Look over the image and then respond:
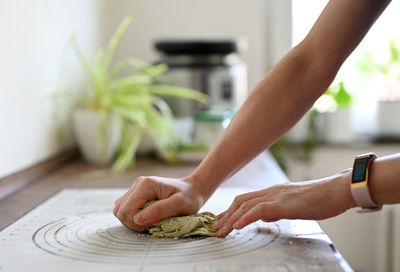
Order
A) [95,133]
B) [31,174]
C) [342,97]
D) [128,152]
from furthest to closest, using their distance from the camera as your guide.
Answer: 1. [342,97]
2. [95,133]
3. [128,152]
4. [31,174]

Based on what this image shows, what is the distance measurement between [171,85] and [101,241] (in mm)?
1304

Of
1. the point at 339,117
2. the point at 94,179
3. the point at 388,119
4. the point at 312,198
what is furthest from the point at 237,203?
the point at 388,119

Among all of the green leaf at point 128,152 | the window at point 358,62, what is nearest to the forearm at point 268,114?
the green leaf at point 128,152

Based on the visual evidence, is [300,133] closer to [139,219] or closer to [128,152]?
[128,152]

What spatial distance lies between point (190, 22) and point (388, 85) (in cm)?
99

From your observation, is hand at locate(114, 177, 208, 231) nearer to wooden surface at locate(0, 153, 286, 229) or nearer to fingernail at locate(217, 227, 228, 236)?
fingernail at locate(217, 227, 228, 236)

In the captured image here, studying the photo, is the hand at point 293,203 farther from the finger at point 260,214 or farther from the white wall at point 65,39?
the white wall at point 65,39

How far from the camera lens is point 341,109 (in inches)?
97.0

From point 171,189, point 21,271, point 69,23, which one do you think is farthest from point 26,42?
point 21,271

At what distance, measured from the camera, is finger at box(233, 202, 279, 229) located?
87 cm

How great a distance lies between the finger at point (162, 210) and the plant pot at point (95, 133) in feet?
2.87

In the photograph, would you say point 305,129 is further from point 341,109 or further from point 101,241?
point 101,241

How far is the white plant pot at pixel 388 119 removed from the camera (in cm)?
246

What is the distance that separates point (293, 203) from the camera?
33.9 inches
